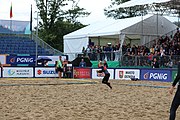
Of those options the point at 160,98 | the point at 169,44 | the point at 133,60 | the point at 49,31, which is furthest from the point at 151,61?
the point at 49,31

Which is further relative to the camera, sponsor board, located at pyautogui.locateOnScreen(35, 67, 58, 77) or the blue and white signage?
the blue and white signage

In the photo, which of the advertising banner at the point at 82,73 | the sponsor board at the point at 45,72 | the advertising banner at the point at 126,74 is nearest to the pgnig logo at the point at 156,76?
the advertising banner at the point at 126,74

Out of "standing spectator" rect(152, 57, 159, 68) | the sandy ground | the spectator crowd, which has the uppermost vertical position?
the spectator crowd

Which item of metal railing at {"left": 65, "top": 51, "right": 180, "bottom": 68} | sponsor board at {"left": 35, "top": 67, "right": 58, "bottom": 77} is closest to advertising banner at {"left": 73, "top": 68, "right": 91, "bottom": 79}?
sponsor board at {"left": 35, "top": 67, "right": 58, "bottom": 77}

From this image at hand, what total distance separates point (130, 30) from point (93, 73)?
8917mm

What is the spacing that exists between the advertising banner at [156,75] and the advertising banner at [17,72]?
304 inches

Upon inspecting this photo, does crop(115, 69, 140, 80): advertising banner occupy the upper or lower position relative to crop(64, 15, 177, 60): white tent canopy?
lower

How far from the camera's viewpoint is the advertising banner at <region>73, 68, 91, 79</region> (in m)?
26.5

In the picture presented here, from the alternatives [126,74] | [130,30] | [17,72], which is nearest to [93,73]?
[126,74]

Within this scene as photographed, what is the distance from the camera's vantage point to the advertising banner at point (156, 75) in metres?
23.2

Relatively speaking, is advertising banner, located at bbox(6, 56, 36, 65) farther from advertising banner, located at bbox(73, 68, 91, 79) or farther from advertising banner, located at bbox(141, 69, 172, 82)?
advertising banner, located at bbox(141, 69, 172, 82)

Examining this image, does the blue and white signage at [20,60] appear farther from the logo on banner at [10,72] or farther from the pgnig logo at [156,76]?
the pgnig logo at [156,76]

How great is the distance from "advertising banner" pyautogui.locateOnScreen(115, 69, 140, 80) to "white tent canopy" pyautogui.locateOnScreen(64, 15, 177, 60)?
26.7ft

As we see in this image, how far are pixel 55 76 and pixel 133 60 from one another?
5942 millimetres
